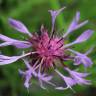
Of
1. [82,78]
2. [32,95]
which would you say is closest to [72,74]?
[82,78]

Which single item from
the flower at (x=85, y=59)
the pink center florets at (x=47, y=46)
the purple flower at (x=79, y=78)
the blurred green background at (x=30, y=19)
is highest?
the blurred green background at (x=30, y=19)

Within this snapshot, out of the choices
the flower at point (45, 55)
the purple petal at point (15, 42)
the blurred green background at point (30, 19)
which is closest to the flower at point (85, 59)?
the flower at point (45, 55)

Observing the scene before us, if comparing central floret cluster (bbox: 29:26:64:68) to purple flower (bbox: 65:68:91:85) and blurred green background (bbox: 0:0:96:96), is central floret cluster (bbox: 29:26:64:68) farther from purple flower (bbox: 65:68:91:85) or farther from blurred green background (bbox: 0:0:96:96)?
blurred green background (bbox: 0:0:96:96)

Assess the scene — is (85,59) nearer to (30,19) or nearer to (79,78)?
(79,78)

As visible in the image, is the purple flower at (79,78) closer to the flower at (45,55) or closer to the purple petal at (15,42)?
the flower at (45,55)

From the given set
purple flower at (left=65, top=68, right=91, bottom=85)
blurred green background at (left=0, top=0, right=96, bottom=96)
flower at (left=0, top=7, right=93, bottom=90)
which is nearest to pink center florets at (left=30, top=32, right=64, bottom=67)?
flower at (left=0, top=7, right=93, bottom=90)

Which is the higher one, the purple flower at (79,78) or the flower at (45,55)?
the flower at (45,55)

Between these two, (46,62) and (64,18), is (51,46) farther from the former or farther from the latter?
(64,18)
